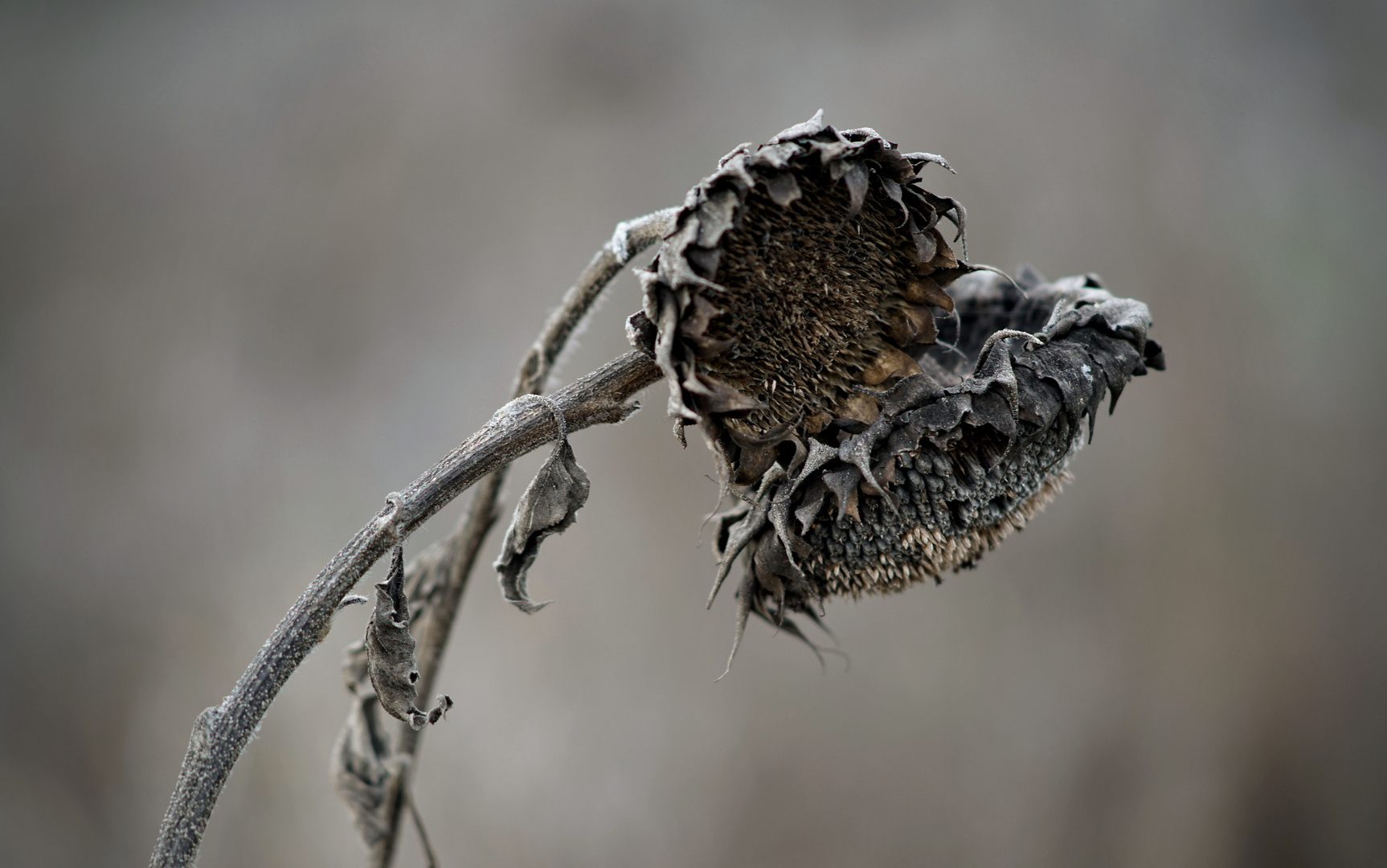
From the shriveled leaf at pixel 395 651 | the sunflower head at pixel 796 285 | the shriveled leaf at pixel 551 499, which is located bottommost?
the shriveled leaf at pixel 395 651

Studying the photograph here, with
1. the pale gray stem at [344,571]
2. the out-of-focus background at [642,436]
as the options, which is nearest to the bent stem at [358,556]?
the pale gray stem at [344,571]

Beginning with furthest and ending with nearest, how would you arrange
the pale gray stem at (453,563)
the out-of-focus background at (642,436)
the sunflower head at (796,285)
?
the out-of-focus background at (642,436) < the pale gray stem at (453,563) < the sunflower head at (796,285)

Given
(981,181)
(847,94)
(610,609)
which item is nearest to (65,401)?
(610,609)

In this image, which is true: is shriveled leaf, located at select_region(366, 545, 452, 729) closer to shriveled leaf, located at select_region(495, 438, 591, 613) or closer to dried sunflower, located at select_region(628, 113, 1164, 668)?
shriveled leaf, located at select_region(495, 438, 591, 613)

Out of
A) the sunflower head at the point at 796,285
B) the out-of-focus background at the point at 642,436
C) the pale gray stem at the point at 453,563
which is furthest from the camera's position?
the out-of-focus background at the point at 642,436

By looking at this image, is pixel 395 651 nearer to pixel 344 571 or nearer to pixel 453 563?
pixel 344 571

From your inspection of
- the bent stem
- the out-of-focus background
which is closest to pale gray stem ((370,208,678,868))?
the bent stem

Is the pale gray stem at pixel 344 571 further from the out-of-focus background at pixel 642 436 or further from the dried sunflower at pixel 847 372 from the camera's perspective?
the out-of-focus background at pixel 642 436
